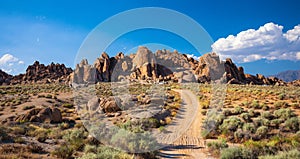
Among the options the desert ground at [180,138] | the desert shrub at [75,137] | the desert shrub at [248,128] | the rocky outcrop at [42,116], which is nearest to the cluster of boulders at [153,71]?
the desert ground at [180,138]

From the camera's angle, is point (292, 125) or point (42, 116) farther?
point (42, 116)

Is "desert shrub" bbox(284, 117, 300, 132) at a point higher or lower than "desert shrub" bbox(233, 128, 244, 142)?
higher

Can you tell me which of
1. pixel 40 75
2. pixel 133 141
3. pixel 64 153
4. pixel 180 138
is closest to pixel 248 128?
pixel 180 138

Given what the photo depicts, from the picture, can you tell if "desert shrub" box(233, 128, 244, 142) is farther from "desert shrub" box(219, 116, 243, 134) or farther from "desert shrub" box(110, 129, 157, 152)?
"desert shrub" box(110, 129, 157, 152)

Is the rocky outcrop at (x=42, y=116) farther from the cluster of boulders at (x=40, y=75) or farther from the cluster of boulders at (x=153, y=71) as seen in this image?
the cluster of boulders at (x=40, y=75)

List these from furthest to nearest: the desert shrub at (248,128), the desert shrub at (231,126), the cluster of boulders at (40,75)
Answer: the cluster of boulders at (40,75) → the desert shrub at (231,126) → the desert shrub at (248,128)

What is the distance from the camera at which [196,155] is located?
10.2 metres

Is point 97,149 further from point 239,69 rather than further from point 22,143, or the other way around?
point 239,69

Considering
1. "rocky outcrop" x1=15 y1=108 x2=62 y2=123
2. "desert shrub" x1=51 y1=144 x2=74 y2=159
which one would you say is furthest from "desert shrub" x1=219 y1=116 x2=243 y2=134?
"rocky outcrop" x1=15 y1=108 x2=62 y2=123

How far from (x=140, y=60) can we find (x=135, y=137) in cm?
9000

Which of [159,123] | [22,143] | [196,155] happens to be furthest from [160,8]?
[22,143]

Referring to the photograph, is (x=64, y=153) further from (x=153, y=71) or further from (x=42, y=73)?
(x=42, y=73)

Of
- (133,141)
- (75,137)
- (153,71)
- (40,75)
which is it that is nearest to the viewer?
(133,141)

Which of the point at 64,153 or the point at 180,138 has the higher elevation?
the point at 64,153
